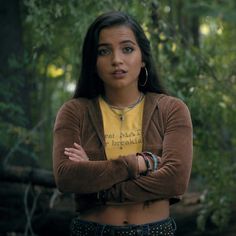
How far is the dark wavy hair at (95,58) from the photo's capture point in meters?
4.06

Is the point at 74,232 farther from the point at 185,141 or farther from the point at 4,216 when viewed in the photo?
the point at 4,216

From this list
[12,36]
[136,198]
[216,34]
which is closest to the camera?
[136,198]

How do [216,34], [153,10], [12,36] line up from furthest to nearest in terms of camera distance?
[216,34], [12,36], [153,10]

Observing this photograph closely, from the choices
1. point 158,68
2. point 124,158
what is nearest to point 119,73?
point 124,158

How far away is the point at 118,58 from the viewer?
155 inches

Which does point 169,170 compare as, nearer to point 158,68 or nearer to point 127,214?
point 127,214

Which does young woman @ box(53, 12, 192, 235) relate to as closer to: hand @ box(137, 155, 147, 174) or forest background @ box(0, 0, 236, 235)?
hand @ box(137, 155, 147, 174)

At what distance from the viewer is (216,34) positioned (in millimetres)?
7797

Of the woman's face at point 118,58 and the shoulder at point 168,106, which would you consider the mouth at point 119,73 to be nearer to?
the woman's face at point 118,58

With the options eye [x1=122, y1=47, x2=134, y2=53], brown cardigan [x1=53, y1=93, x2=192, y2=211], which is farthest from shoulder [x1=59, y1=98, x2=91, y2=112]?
eye [x1=122, y1=47, x2=134, y2=53]

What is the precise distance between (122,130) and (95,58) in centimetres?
45

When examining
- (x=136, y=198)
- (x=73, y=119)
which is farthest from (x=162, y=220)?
(x=73, y=119)

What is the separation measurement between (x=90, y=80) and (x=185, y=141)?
26.3 inches

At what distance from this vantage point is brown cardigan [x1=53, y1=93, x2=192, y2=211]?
3.75 metres
